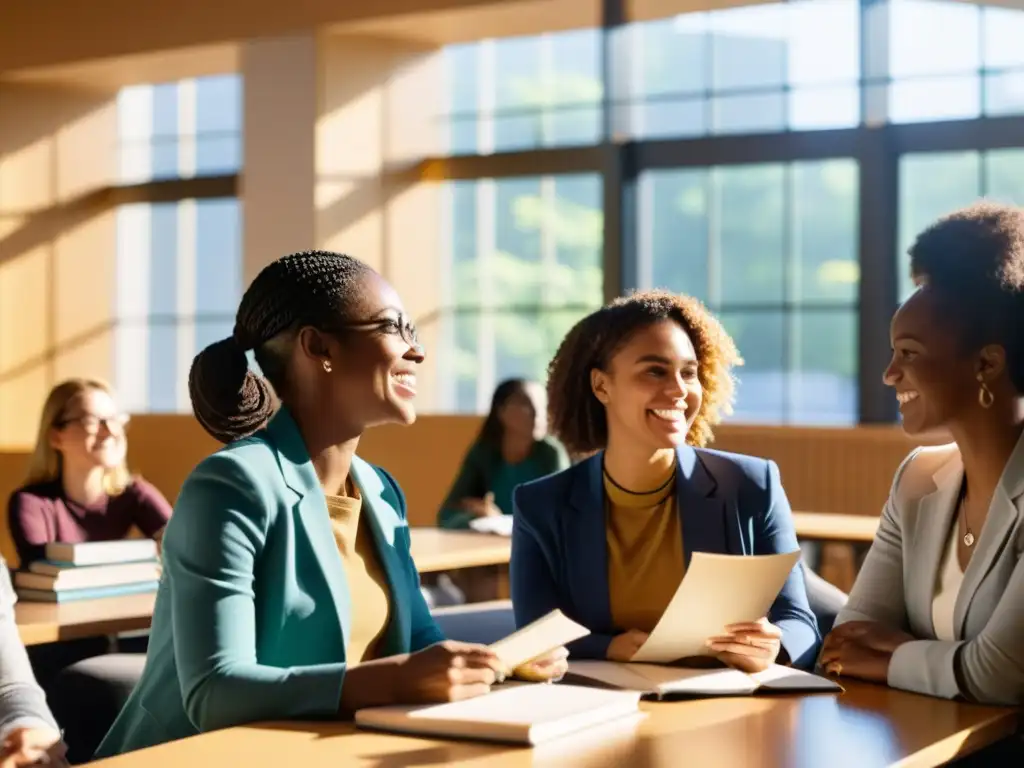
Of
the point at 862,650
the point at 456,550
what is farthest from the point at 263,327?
the point at 456,550

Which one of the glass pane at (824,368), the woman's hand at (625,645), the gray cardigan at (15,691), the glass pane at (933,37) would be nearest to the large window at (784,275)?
the glass pane at (824,368)

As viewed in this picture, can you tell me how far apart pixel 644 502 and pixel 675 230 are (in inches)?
246

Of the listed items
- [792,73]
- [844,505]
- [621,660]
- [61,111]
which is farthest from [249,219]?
[621,660]

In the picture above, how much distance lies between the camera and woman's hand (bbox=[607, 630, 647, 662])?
94.3 inches

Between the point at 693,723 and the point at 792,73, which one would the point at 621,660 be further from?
the point at 792,73

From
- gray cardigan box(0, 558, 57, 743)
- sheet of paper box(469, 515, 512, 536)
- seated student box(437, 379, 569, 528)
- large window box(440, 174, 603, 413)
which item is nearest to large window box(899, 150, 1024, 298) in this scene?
large window box(440, 174, 603, 413)

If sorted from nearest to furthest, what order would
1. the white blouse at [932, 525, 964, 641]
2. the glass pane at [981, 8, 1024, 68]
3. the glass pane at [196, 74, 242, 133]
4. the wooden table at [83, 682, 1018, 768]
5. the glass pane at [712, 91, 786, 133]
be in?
1. the wooden table at [83, 682, 1018, 768]
2. the white blouse at [932, 525, 964, 641]
3. the glass pane at [981, 8, 1024, 68]
4. the glass pane at [712, 91, 786, 133]
5. the glass pane at [196, 74, 242, 133]

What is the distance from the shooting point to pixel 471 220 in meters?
9.41

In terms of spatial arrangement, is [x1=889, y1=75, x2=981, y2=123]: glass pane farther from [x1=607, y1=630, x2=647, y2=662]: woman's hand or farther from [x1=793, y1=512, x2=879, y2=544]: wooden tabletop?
[x1=607, y1=630, x2=647, y2=662]: woman's hand

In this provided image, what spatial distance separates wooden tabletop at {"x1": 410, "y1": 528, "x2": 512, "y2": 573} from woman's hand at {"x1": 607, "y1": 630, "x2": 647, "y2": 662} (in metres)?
1.57

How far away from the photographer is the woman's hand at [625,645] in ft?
7.86

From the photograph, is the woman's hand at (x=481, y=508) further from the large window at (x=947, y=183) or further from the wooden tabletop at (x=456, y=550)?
the large window at (x=947, y=183)

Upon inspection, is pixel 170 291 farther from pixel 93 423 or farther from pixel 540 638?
pixel 540 638

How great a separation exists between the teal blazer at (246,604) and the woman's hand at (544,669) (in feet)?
0.93
